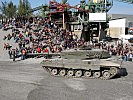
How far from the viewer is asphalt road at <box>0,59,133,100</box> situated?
15.5 m

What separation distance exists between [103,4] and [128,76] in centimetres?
3082

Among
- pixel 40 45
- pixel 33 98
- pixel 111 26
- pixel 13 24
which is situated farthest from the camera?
pixel 111 26

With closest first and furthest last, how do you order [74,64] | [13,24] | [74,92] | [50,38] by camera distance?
[74,92] → [74,64] → [50,38] → [13,24]

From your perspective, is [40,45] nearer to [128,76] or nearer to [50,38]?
[50,38]

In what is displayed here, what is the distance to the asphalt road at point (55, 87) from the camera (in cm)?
1555

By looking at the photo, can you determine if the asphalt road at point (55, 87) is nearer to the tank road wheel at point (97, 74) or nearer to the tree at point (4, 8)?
the tank road wheel at point (97, 74)

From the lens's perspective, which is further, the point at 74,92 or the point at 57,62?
the point at 57,62

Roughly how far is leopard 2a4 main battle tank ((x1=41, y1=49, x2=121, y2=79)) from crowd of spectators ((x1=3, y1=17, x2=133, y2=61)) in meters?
8.03

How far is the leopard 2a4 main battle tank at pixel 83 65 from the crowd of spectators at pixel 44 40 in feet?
26.3

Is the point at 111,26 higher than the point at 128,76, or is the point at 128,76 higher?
the point at 111,26

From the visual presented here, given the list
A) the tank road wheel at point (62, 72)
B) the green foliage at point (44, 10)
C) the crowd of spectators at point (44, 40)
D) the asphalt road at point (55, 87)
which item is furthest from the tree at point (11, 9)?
the tank road wheel at point (62, 72)

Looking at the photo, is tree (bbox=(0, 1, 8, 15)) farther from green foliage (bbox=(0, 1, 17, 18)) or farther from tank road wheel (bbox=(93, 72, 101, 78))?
tank road wheel (bbox=(93, 72, 101, 78))

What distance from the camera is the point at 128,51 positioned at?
101 ft

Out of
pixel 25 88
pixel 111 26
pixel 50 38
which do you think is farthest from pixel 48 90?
pixel 111 26
